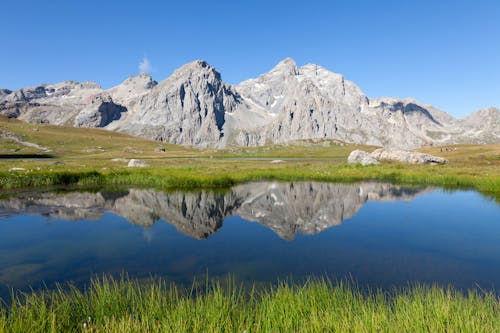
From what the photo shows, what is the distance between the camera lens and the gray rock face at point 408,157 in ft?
260

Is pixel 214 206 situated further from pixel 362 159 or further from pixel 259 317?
pixel 362 159

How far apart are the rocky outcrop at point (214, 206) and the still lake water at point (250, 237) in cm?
11

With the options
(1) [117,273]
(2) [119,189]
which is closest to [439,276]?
(1) [117,273]

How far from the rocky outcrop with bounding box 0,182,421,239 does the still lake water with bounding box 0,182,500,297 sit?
11 cm

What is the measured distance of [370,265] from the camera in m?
16.4

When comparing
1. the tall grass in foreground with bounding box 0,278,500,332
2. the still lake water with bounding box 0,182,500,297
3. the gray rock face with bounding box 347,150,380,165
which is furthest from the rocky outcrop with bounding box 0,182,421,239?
the gray rock face with bounding box 347,150,380,165

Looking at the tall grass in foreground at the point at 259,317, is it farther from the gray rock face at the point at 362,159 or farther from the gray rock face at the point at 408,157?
Answer: the gray rock face at the point at 408,157

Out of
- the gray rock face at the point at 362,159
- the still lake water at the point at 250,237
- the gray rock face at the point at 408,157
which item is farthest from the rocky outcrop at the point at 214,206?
the gray rock face at the point at 408,157

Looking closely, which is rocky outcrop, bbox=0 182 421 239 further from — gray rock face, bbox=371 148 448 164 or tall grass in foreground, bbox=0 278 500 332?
gray rock face, bbox=371 148 448 164

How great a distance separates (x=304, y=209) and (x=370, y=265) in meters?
15.0

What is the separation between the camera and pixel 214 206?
106 ft

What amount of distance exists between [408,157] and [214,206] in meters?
69.5

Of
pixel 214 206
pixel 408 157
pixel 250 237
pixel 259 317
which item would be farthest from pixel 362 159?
pixel 259 317

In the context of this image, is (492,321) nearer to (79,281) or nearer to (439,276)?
(439,276)
